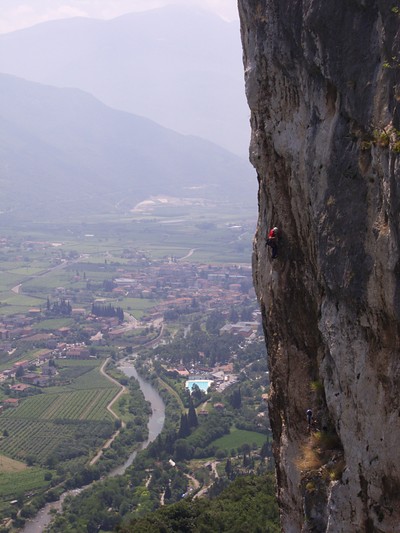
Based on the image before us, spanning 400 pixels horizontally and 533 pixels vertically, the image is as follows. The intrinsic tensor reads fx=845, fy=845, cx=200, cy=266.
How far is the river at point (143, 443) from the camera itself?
30.3 meters

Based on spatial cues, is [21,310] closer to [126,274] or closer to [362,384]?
[126,274]

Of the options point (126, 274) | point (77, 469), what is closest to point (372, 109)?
point (77, 469)

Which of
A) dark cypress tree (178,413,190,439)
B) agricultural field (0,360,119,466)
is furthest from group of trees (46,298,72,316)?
dark cypress tree (178,413,190,439)

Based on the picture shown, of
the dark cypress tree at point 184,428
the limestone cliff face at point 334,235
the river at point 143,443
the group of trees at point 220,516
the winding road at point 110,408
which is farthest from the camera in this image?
the dark cypress tree at point 184,428

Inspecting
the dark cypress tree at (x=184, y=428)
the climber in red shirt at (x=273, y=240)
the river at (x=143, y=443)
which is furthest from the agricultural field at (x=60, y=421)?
the climber in red shirt at (x=273, y=240)

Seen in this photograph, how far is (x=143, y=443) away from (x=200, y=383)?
12215 millimetres

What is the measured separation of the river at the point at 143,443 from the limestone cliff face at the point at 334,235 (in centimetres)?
2374

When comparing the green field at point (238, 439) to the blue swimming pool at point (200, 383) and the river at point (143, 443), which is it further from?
the blue swimming pool at point (200, 383)

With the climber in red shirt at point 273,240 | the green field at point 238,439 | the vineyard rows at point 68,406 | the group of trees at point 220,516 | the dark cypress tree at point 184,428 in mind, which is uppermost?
the climber in red shirt at point 273,240

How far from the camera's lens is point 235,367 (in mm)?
55781

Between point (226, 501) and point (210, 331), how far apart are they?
45.7 metres

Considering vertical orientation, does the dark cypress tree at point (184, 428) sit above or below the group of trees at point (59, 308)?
above

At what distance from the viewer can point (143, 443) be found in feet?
128

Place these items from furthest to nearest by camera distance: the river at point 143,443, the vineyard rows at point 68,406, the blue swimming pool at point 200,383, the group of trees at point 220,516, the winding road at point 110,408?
the blue swimming pool at point 200,383 < the vineyard rows at point 68,406 < the winding road at point 110,408 < the river at point 143,443 < the group of trees at point 220,516
